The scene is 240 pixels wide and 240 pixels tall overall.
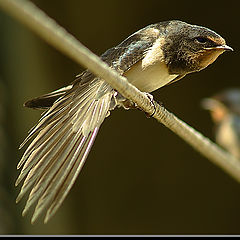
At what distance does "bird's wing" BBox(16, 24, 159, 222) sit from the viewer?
1.16 meters

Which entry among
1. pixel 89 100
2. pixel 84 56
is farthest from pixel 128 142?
pixel 84 56

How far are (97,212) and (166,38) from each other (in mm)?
2551

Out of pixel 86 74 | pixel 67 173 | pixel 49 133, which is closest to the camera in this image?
pixel 67 173

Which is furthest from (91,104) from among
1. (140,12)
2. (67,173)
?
(140,12)

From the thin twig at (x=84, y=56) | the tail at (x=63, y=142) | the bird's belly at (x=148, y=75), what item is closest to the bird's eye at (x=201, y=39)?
the bird's belly at (x=148, y=75)

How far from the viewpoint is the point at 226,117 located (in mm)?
4027

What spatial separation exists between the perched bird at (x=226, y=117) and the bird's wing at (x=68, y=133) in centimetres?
232

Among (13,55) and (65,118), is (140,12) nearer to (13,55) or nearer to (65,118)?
Result: (13,55)

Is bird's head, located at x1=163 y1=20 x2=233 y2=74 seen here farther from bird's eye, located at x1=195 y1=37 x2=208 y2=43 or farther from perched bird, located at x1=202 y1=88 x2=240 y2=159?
perched bird, located at x1=202 y1=88 x2=240 y2=159

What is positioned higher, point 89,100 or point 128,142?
point 128,142

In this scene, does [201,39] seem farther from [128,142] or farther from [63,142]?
[128,142]

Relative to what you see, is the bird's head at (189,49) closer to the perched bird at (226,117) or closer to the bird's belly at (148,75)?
the bird's belly at (148,75)

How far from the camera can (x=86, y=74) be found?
59.4 inches

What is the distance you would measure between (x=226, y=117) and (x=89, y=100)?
8.98 feet
